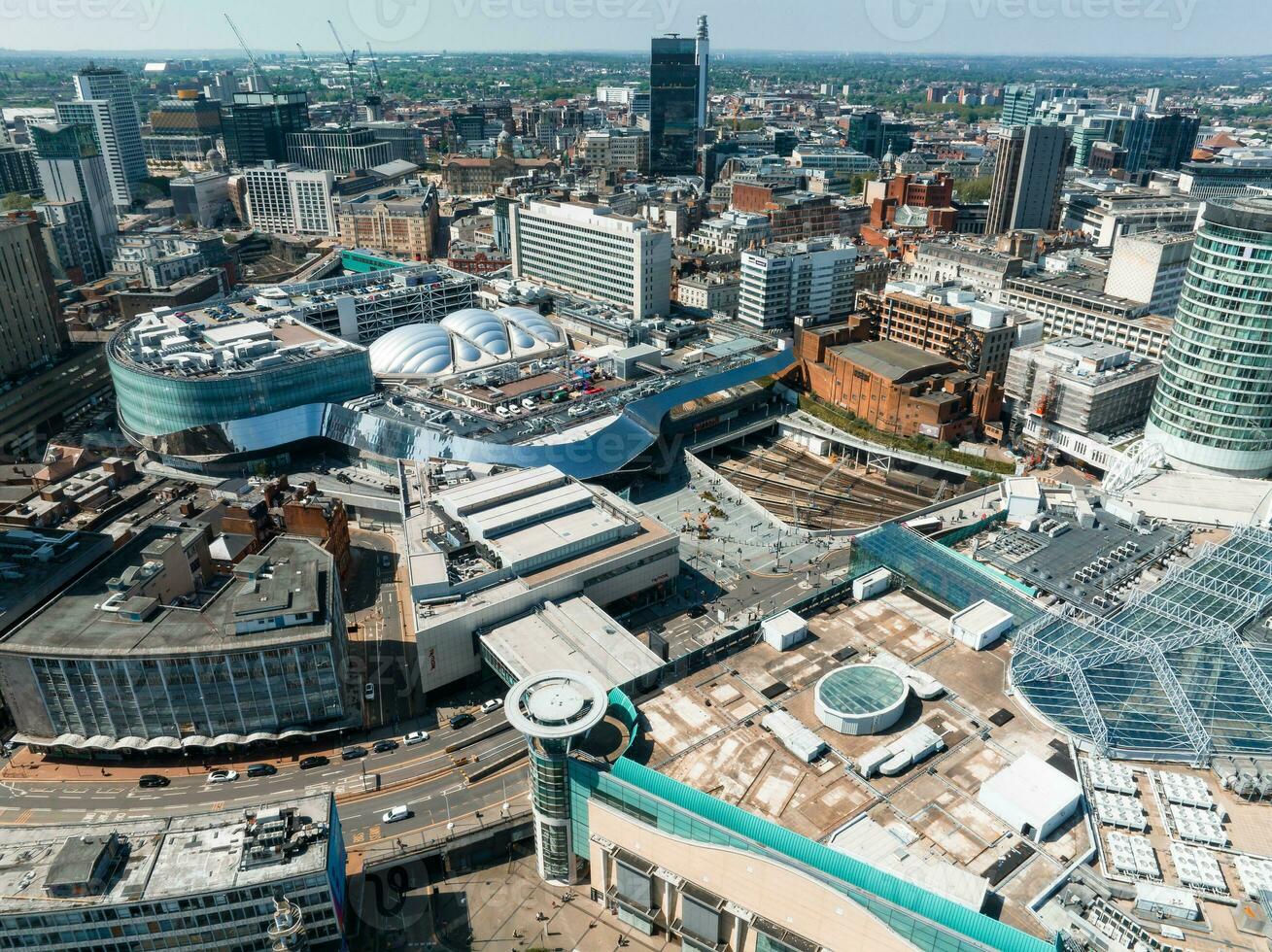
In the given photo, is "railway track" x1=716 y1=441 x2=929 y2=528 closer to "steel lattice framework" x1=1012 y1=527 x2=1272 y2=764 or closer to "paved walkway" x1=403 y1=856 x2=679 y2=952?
"steel lattice framework" x1=1012 y1=527 x2=1272 y2=764

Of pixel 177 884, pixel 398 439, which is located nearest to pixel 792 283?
pixel 398 439

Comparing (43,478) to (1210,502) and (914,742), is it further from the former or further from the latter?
(1210,502)

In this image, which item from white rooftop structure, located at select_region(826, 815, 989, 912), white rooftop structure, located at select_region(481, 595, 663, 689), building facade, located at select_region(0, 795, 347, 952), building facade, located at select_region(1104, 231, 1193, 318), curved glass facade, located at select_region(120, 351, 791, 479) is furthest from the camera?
building facade, located at select_region(1104, 231, 1193, 318)

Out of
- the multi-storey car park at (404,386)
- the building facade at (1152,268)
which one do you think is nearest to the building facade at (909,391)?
the multi-storey car park at (404,386)

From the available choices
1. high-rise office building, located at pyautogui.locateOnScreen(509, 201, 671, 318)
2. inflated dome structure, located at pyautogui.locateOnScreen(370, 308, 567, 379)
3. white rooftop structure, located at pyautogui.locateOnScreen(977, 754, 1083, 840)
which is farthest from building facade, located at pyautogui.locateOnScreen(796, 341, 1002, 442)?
white rooftop structure, located at pyautogui.locateOnScreen(977, 754, 1083, 840)

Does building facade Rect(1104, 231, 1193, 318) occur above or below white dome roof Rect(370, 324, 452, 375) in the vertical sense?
above

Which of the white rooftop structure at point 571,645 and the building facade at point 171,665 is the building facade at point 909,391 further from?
the building facade at point 171,665

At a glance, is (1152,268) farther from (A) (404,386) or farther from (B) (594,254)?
(A) (404,386)
